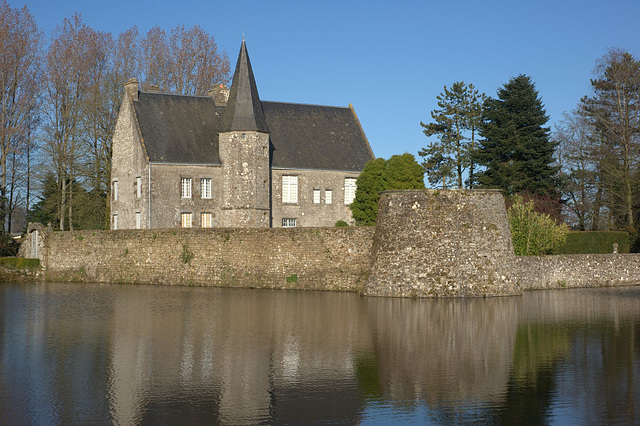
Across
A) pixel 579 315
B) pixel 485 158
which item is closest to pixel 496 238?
pixel 579 315

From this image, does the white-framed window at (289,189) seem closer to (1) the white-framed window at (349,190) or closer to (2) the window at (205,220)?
(1) the white-framed window at (349,190)

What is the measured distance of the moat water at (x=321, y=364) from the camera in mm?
9695

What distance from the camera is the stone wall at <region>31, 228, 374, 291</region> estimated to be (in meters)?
26.7

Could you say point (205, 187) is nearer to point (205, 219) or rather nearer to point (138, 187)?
point (205, 219)

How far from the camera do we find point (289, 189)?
137ft

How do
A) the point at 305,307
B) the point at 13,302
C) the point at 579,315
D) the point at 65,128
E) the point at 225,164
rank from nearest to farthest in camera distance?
the point at 579,315
the point at 305,307
the point at 13,302
the point at 225,164
the point at 65,128

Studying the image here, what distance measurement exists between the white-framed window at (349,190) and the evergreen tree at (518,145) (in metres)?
7.42

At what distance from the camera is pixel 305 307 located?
21.1m

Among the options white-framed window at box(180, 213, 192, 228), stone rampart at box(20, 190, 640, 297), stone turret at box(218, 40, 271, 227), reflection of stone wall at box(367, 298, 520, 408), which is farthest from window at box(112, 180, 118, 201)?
reflection of stone wall at box(367, 298, 520, 408)

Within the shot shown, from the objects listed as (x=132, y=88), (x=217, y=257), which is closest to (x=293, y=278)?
(x=217, y=257)

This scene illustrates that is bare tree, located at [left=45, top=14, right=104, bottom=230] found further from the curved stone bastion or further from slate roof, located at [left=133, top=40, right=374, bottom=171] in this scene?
the curved stone bastion

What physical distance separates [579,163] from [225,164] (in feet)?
69.7

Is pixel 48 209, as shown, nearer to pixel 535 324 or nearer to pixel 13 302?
pixel 13 302

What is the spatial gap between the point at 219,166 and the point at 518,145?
55.7ft
